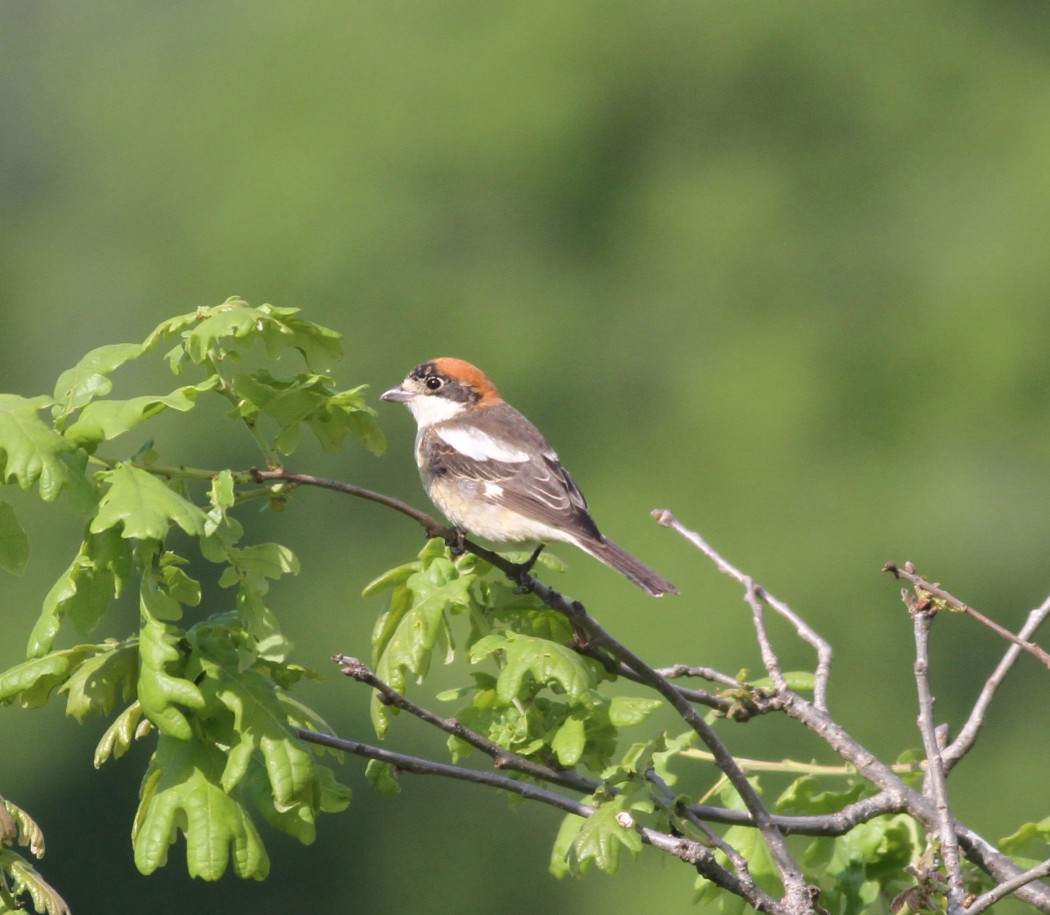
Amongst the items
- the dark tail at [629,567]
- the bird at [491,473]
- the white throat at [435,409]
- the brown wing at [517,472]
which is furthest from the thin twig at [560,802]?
the white throat at [435,409]

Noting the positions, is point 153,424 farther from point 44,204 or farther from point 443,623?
point 443,623

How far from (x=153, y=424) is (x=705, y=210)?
8.59m

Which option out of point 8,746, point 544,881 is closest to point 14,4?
point 8,746

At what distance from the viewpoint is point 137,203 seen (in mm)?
19359

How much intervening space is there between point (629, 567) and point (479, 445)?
825mm

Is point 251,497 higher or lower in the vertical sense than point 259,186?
higher

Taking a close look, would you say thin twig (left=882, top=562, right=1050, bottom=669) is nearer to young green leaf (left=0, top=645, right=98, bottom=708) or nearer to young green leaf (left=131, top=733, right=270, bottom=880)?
young green leaf (left=131, top=733, right=270, bottom=880)

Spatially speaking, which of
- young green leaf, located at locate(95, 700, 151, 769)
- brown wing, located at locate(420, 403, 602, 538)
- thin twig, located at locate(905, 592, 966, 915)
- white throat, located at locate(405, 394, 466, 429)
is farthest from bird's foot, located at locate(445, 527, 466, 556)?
white throat, located at locate(405, 394, 466, 429)

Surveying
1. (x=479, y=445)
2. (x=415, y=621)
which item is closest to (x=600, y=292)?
(x=479, y=445)

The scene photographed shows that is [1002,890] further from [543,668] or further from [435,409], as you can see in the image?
[435,409]

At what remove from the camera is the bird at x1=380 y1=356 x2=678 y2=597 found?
13.1ft

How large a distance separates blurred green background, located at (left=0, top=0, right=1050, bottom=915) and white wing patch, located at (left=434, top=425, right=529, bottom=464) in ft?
26.4

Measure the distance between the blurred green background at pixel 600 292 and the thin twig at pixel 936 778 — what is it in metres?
10.1

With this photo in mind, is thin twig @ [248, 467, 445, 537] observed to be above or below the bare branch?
above
